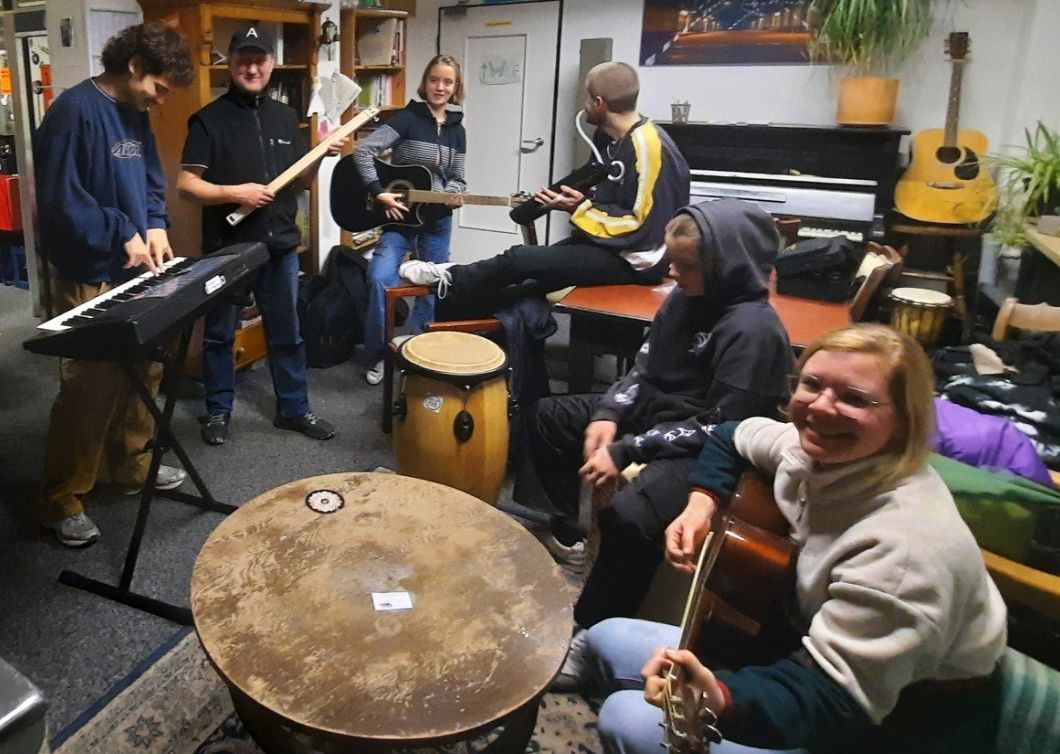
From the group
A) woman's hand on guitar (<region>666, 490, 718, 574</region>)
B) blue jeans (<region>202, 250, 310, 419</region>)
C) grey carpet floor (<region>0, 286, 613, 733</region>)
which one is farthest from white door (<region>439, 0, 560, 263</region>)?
woman's hand on guitar (<region>666, 490, 718, 574</region>)

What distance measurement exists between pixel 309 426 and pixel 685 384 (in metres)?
1.68

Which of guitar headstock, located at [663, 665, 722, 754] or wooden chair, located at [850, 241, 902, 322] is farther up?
wooden chair, located at [850, 241, 902, 322]

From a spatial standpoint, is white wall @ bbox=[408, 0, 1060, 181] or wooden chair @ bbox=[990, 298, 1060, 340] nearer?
wooden chair @ bbox=[990, 298, 1060, 340]

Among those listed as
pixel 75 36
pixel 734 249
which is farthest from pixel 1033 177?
pixel 75 36

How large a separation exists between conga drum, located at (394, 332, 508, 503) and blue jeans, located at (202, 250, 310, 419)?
0.72 metres

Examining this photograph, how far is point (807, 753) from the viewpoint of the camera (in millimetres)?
1164

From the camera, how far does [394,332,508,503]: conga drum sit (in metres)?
2.39

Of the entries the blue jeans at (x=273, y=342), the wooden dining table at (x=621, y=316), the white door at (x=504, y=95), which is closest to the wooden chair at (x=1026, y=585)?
the wooden dining table at (x=621, y=316)

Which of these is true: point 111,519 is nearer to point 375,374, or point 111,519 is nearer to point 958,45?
point 375,374

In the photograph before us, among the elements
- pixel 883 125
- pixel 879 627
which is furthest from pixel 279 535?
pixel 883 125

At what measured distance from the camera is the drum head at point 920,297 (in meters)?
2.97

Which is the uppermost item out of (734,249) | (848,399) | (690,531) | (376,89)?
(376,89)

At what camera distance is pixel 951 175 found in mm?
3973

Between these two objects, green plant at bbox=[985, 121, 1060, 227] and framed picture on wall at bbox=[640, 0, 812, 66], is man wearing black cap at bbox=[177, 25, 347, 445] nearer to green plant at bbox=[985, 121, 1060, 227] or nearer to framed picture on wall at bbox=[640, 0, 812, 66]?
framed picture on wall at bbox=[640, 0, 812, 66]
